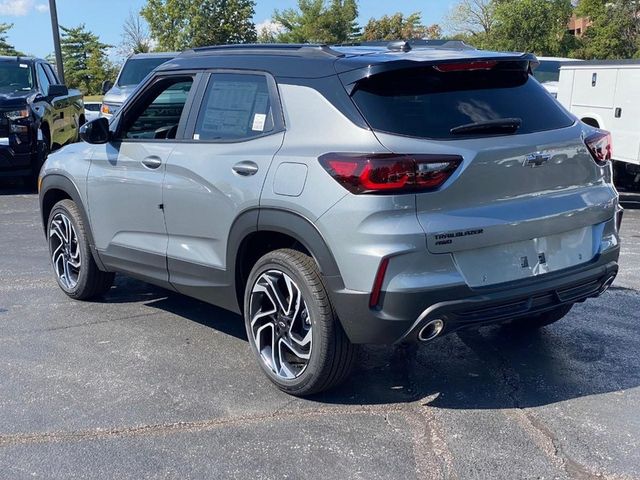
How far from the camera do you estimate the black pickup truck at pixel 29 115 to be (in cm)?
1069

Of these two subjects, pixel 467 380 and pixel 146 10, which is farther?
pixel 146 10

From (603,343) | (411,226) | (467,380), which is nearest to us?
(411,226)

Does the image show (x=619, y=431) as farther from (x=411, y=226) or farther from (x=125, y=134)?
(x=125, y=134)

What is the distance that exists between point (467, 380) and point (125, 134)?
2733mm

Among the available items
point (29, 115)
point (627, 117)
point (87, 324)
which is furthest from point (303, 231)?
point (29, 115)

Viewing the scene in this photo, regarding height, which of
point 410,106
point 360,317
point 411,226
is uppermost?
point 410,106

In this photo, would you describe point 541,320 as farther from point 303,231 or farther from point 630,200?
point 630,200

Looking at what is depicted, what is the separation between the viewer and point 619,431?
3643 millimetres

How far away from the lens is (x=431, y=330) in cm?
359

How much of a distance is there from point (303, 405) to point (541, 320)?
1.83 m

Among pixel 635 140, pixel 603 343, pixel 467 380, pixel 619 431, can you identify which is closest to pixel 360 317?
pixel 467 380

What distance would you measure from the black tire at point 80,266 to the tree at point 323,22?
4841cm

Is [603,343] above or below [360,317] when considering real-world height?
below

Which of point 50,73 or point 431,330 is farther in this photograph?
point 50,73
